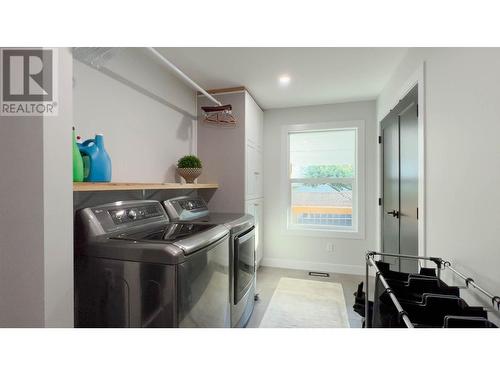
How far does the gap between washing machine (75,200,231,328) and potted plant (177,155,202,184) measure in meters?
0.95

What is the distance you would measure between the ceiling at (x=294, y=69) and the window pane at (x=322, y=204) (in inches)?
50.4

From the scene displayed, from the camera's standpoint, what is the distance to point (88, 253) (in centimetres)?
111

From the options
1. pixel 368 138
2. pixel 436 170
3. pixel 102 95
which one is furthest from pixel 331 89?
pixel 102 95

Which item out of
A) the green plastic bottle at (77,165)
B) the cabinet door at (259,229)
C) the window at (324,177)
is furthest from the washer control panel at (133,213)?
the window at (324,177)

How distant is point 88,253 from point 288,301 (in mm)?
1947

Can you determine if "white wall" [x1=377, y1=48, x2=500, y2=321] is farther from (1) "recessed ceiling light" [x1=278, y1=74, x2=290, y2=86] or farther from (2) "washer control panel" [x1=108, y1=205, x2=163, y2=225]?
(2) "washer control panel" [x1=108, y1=205, x2=163, y2=225]

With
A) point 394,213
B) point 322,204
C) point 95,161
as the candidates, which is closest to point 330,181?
point 322,204

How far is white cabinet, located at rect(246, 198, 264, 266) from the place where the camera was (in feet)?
9.22

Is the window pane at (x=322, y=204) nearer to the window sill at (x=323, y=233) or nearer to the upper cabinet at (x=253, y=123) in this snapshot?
the window sill at (x=323, y=233)

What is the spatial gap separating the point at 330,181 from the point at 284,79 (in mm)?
1607

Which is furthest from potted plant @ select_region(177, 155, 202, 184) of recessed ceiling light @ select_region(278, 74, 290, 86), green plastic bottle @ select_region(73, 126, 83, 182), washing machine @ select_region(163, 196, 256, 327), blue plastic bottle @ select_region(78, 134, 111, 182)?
recessed ceiling light @ select_region(278, 74, 290, 86)

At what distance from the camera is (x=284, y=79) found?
235cm

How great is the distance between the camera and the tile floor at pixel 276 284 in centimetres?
205
